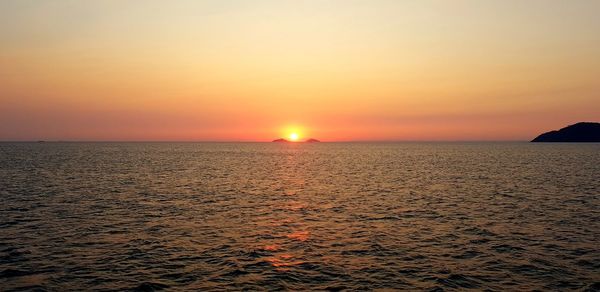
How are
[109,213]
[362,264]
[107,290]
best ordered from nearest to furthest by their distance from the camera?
1. [107,290]
2. [362,264]
3. [109,213]

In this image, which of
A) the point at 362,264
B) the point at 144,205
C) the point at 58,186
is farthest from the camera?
the point at 58,186

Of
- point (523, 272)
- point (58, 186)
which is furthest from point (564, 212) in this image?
point (58, 186)

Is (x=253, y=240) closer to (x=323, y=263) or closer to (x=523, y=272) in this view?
(x=323, y=263)

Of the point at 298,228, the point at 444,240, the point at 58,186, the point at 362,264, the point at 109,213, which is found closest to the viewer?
the point at 362,264

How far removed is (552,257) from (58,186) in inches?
2745

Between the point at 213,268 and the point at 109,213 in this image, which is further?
the point at 109,213

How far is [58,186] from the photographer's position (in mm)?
67938

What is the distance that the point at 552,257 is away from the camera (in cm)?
2753

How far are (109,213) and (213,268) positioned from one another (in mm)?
23552

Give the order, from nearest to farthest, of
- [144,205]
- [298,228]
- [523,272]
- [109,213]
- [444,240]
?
[523,272] → [444,240] → [298,228] → [109,213] → [144,205]

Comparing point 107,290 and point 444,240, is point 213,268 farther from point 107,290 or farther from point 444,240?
point 444,240

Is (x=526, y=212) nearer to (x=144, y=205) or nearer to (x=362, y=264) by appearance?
(x=362, y=264)

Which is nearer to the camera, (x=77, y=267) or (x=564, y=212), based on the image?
(x=77, y=267)

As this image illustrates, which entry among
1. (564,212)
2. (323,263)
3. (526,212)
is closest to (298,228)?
(323,263)
